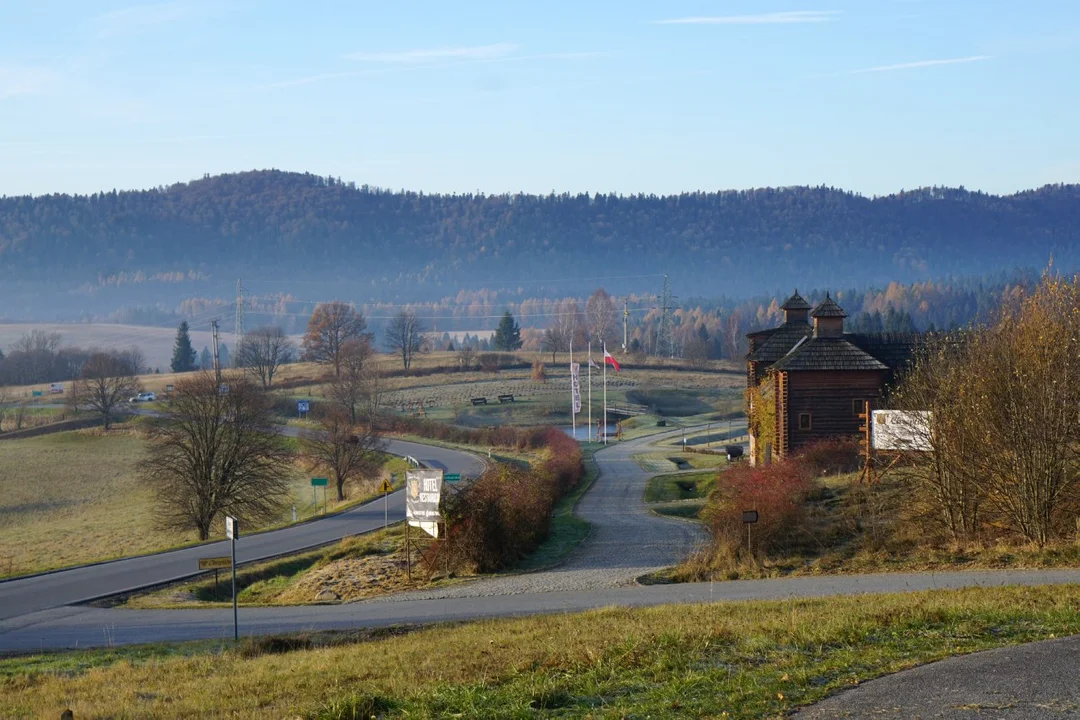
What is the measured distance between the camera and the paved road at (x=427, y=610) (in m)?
21.7

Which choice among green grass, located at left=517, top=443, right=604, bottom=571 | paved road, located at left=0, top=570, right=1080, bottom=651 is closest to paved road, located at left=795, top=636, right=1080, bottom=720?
paved road, located at left=0, top=570, right=1080, bottom=651

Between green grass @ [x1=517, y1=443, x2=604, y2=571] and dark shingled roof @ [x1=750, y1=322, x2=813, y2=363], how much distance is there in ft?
35.6

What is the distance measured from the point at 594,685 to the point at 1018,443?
17.7 meters

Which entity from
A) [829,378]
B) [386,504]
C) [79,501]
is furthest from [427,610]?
[79,501]

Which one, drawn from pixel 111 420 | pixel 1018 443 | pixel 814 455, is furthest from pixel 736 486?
pixel 111 420

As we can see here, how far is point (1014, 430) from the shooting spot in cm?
2589

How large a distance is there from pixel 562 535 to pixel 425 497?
8.62m

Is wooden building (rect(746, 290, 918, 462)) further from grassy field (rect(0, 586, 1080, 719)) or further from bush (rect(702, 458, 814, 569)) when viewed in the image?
grassy field (rect(0, 586, 1080, 719))

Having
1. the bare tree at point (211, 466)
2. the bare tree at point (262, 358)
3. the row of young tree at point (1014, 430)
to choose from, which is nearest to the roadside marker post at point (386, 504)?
the bare tree at point (211, 466)

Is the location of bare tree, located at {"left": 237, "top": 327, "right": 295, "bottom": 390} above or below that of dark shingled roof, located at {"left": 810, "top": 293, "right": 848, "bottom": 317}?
below

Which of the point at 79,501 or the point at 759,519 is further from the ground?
the point at 759,519

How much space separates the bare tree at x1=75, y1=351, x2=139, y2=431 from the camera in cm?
9925

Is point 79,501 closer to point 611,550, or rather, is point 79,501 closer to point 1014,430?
point 611,550

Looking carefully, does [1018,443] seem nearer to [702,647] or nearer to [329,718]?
[702,647]
